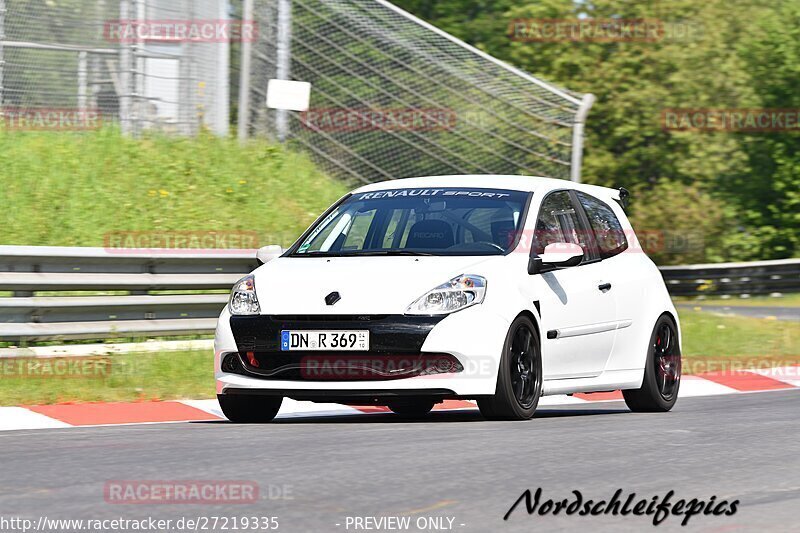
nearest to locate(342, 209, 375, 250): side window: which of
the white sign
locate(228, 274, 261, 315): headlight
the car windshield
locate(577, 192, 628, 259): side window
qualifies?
the car windshield

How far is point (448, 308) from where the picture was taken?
318 inches

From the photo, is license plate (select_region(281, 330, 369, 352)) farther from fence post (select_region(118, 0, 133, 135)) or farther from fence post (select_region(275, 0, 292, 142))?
fence post (select_region(275, 0, 292, 142))

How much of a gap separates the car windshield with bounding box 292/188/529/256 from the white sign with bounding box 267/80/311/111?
775 cm

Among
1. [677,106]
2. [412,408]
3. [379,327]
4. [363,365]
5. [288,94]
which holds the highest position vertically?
[379,327]

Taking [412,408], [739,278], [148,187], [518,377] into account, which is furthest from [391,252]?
[739,278]

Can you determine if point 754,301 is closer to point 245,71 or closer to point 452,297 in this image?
point 245,71

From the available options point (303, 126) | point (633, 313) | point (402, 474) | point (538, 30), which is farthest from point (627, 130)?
point (402, 474)

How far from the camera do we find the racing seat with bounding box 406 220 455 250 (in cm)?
888

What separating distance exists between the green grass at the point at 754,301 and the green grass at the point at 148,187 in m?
15.5

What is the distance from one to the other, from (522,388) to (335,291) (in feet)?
4.11

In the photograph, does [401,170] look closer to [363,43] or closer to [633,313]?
[363,43]

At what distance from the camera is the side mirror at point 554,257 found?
342 inches

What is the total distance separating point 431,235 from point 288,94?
8853 millimetres

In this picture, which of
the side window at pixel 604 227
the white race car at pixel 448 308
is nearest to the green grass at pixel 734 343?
the side window at pixel 604 227
